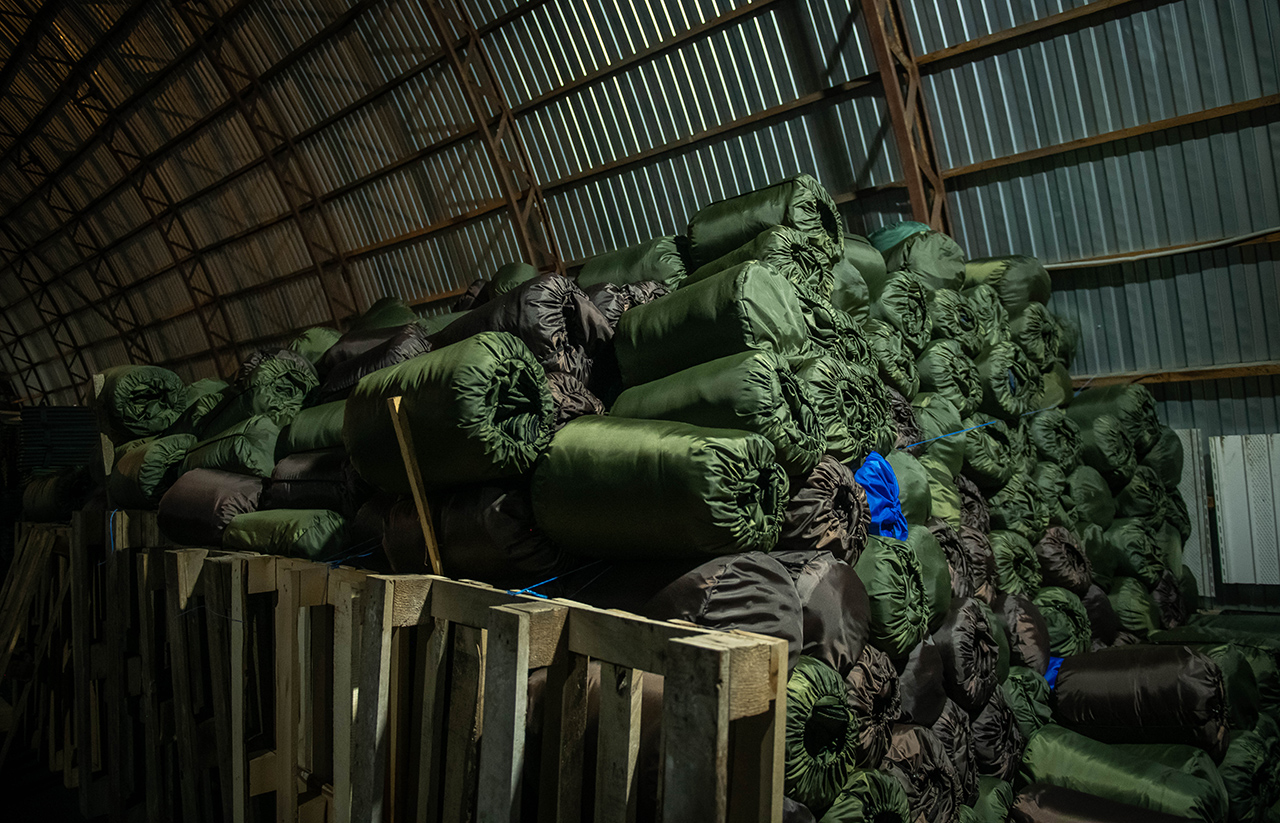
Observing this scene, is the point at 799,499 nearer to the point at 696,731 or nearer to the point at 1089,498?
the point at 696,731

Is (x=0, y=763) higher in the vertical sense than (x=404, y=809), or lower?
lower

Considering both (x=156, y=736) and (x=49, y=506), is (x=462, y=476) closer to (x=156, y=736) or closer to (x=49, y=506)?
(x=156, y=736)

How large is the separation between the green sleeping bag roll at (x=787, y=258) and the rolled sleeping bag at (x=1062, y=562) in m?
2.38

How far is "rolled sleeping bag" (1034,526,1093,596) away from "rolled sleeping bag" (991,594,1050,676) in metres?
0.74

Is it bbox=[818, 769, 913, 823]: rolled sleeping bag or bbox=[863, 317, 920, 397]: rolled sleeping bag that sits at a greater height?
bbox=[863, 317, 920, 397]: rolled sleeping bag

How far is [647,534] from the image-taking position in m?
2.82

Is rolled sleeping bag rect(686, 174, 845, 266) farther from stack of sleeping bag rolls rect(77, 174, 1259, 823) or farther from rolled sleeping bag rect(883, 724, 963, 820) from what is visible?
rolled sleeping bag rect(883, 724, 963, 820)

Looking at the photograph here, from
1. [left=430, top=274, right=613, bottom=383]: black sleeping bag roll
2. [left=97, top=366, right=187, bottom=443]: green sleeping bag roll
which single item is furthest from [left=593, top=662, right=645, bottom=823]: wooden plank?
[left=97, top=366, right=187, bottom=443]: green sleeping bag roll

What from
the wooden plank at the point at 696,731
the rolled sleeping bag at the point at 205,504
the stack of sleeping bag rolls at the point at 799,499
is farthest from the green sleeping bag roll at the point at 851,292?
the rolled sleeping bag at the point at 205,504

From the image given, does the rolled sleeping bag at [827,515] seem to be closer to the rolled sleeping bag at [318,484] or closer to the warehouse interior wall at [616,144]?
the rolled sleeping bag at [318,484]

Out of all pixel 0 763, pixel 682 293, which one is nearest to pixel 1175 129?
pixel 682 293

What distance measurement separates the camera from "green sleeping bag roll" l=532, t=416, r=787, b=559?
106 inches

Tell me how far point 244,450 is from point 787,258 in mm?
3064

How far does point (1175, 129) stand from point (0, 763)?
10.6 metres
